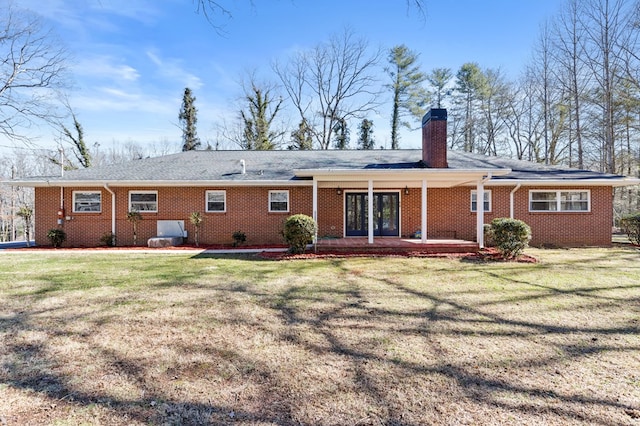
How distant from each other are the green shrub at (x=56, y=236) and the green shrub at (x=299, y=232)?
909 centimetres

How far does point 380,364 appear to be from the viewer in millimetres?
3229

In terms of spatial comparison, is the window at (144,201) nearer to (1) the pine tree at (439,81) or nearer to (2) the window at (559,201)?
(2) the window at (559,201)

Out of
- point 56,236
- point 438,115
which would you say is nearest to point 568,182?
point 438,115

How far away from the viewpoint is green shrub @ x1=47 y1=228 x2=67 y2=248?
1271 cm

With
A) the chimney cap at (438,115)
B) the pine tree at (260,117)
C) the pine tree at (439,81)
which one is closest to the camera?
the chimney cap at (438,115)

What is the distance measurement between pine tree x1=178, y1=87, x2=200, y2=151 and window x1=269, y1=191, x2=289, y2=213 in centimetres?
2016

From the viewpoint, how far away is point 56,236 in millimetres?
12773

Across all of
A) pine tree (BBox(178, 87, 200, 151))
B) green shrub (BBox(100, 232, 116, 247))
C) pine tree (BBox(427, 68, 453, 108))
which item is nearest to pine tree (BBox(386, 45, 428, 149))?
pine tree (BBox(427, 68, 453, 108))

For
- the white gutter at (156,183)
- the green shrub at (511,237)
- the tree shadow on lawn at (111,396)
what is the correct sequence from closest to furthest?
the tree shadow on lawn at (111,396) < the green shrub at (511,237) < the white gutter at (156,183)

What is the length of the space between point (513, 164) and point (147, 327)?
15.3 metres

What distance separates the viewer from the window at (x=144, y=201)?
1340cm

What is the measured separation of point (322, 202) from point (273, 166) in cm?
282

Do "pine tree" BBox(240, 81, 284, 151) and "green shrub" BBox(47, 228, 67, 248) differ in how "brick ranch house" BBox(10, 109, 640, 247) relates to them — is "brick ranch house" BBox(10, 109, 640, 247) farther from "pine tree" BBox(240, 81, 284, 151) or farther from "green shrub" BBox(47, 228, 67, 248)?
"pine tree" BBox(240, 81, 284, 151)

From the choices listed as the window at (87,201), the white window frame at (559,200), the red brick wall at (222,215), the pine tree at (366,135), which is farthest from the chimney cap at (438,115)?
the pine tree at (366,135)
